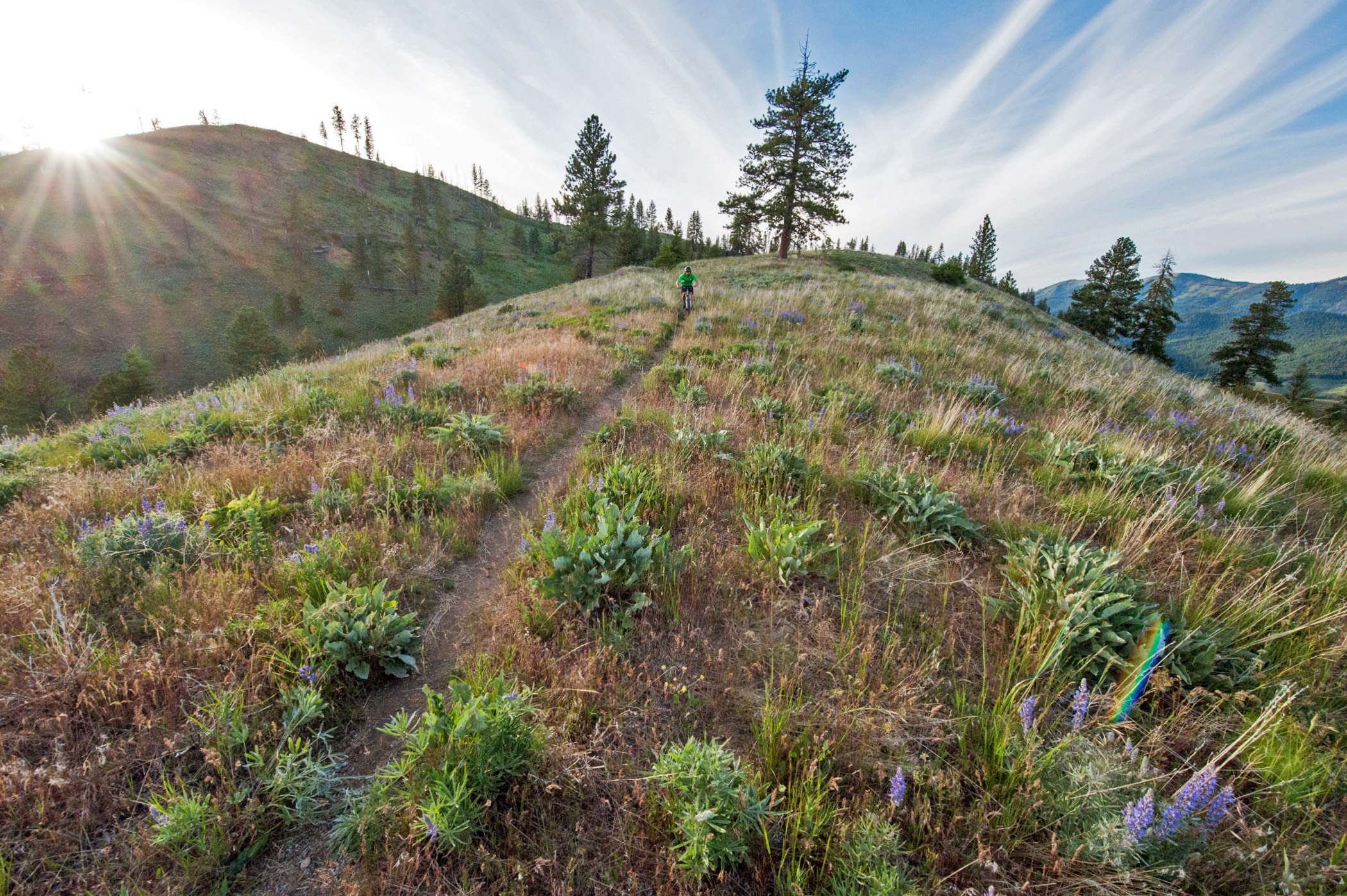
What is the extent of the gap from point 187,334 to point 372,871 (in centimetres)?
8113

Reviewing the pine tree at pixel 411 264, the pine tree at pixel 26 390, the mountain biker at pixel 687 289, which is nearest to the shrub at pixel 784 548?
the mountain biker at pixel 687 289

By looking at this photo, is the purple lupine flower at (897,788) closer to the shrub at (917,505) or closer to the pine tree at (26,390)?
the shrub at (917,505)

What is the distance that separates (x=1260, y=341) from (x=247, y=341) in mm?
87005

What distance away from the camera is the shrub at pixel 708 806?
1677mm

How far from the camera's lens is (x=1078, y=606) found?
8.39 ft

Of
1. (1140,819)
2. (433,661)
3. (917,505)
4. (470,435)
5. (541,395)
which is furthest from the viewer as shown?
(541,395)

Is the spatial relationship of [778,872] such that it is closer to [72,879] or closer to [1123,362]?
[72,879]

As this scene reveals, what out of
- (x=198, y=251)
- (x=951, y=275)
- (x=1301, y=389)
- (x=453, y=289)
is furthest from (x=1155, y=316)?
(x=198, y=251)

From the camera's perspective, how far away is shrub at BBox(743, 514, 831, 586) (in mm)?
3123

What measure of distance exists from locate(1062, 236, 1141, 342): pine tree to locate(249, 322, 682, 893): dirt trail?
181 feet

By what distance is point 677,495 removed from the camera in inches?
162

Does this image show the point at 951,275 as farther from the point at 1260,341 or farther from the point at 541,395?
the point at 541,395

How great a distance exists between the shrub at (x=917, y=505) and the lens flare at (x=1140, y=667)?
1047 mm

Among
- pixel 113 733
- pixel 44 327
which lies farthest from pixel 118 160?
pixel 113 733
